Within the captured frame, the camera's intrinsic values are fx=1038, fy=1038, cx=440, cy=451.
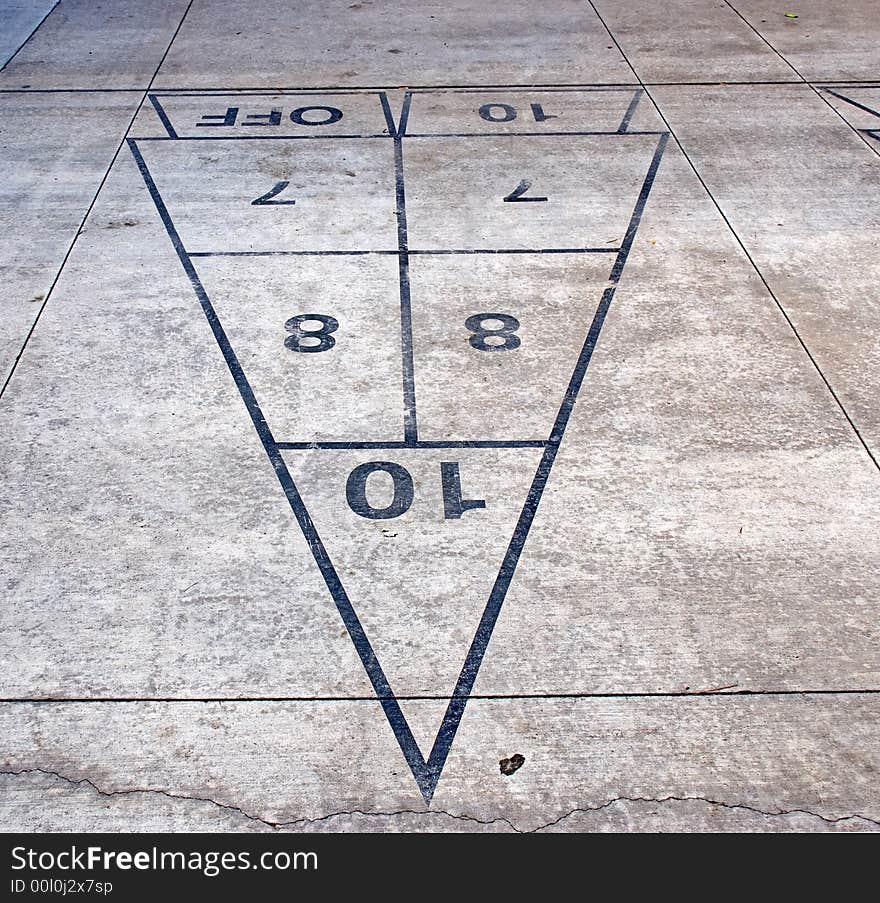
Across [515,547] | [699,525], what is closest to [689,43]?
[699,525]

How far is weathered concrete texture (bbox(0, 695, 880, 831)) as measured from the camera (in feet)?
10.5

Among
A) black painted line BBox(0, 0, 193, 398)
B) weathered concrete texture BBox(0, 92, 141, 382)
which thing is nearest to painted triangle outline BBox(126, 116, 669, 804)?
black painted line BBox(0, 0, 193, 398)

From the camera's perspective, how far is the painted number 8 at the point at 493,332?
5.45 meters

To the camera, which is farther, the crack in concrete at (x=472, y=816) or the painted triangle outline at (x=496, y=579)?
the painted triangle outline at (x=496, y=579)

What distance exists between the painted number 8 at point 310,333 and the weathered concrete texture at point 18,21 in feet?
17.5

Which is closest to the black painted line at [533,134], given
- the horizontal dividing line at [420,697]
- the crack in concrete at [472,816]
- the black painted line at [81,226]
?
the black painted line at [81,226]

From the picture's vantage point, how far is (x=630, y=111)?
815 centimetres

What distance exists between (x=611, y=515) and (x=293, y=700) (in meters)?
1.57

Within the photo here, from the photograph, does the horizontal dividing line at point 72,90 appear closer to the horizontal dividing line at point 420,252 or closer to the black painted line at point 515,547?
the horizontal dividing line at point 420,252

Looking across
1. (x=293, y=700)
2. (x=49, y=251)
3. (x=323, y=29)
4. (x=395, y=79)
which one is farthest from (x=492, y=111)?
(x=293, y=700)

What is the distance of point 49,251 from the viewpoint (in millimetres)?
6270

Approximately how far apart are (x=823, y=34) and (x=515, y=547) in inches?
309
